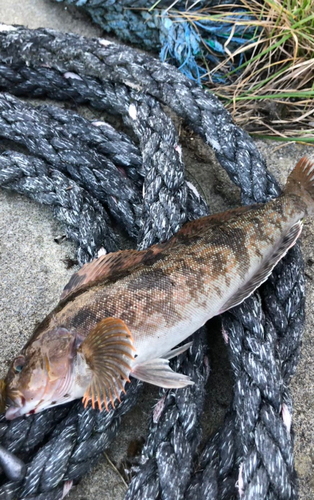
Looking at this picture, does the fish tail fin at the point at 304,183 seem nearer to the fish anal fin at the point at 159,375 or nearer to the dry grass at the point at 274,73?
the dry grass at the point at 274,73

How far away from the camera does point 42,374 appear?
1577 millimetres

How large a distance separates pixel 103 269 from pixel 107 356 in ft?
1.12

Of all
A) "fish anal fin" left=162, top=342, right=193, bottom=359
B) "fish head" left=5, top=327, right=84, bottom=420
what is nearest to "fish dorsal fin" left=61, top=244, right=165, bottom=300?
"fish head" left=5, top=327, right=84, bottom=420

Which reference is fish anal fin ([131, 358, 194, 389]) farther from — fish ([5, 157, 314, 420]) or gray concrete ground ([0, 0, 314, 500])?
gray concrete ground ([0, 0, 314, 500])

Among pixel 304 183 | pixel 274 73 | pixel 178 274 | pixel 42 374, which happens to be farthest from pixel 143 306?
pixel 274 73

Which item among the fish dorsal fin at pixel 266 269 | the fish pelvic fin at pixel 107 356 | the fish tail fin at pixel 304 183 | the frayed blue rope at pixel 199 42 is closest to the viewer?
the fish pelvic fin at pixel 107 356

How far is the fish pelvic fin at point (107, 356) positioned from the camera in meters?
1.55

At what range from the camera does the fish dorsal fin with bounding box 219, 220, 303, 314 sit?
6.17 ft

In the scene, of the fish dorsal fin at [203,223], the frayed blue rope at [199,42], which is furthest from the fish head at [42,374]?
the frayed blue rope at [199,42]

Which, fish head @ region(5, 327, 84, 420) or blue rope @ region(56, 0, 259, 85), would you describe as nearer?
fish head @ region(5, 327, 84, 420)

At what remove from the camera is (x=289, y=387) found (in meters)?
2.04

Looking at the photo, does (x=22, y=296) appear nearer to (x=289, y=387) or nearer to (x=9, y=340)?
(x=9, y=340)

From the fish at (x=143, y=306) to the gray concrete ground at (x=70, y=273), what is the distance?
248mm

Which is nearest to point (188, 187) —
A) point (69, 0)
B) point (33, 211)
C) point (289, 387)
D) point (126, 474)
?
point (33, 211)
